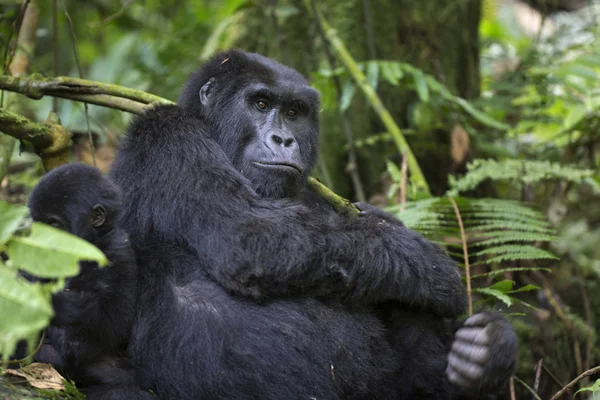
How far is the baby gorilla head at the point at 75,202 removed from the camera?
2.83m

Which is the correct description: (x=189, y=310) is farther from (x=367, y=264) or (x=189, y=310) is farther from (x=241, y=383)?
(x=367, y=264)

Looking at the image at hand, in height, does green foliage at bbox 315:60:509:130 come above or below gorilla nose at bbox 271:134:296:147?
above

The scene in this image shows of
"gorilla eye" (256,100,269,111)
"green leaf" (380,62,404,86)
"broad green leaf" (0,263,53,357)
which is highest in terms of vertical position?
"green leaf" (380,62,404,86)

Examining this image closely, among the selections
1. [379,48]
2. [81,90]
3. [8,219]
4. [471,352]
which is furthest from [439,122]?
[8,219]

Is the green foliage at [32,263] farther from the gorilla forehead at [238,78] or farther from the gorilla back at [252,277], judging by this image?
the gorilla forehead at [238,78]

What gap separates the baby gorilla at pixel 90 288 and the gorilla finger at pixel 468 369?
153cm

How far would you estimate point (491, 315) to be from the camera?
3330 mm

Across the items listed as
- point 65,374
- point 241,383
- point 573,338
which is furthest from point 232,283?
point 573,338

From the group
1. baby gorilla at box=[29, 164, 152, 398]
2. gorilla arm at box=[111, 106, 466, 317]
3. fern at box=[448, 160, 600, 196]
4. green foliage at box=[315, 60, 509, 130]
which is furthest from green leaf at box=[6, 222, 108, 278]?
green foliage at box=[315, 60, 509, 130]

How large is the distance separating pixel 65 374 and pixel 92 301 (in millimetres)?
531

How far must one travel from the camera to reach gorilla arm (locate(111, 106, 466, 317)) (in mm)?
3115

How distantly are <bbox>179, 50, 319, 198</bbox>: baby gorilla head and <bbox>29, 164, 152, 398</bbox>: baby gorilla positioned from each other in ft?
2.97

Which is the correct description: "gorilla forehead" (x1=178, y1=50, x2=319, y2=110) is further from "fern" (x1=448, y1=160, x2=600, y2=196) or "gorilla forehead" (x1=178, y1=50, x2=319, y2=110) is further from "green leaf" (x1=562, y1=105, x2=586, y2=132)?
"green leaf" (x1=562, y1=105, x2=586, y2=132)

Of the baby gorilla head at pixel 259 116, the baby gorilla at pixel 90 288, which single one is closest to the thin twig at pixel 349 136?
the baby gorilla head at pixel 259 116
